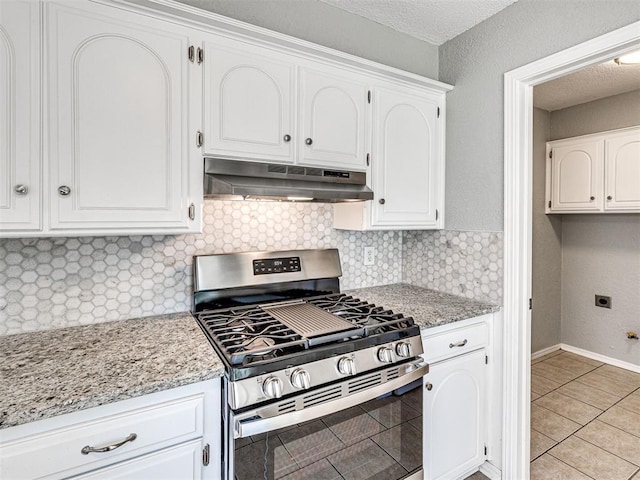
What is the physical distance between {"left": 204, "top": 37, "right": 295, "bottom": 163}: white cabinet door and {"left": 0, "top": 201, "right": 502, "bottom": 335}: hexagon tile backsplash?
0.39 metres

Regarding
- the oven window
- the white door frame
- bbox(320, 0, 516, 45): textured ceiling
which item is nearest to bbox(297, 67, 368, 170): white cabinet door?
bbox(320, 0, 516, 45): textured ceiling

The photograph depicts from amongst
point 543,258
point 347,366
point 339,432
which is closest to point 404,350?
point 347,366

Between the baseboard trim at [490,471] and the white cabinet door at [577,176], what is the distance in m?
2.60

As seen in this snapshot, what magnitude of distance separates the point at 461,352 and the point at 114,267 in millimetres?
1676

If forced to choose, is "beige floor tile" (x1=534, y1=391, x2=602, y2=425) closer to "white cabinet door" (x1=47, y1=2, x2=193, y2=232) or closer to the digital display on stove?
the digital display on stove

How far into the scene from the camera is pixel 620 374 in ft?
10.6

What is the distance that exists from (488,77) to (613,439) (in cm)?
240

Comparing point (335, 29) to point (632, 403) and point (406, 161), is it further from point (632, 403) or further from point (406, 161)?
point (632, 403)

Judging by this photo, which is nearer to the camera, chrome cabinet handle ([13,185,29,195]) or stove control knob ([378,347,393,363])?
chrome cabinet handle ([13,185,29,195])

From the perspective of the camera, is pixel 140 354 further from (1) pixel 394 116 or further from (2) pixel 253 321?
(1) pixel 394 116

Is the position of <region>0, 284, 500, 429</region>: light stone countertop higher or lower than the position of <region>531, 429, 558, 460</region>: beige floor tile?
higher

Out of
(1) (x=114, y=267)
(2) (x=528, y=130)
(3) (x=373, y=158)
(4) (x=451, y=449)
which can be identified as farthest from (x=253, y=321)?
(2) (x=528, y=130)

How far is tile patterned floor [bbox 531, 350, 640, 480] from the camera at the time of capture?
202 cm

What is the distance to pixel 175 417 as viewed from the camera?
1.06 m
